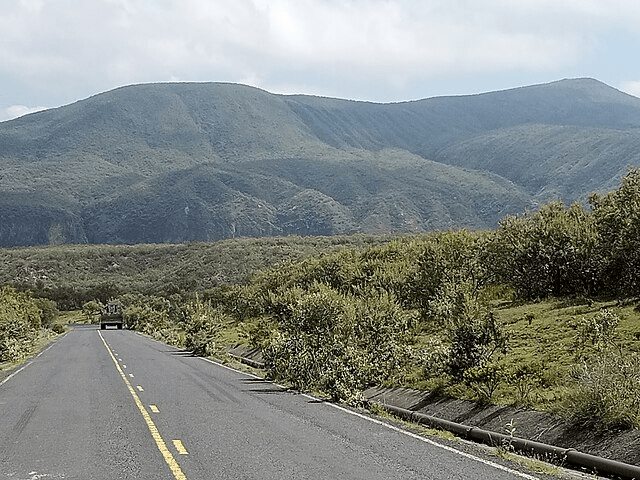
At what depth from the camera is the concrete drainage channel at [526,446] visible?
418 inches

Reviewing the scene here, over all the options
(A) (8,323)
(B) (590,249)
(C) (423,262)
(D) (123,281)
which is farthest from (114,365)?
(D) (123,281)

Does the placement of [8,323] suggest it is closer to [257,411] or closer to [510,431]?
[257,411]

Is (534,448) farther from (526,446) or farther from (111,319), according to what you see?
(111,319)

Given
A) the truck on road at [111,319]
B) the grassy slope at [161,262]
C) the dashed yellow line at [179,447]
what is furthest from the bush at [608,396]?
the truck on road at [111,319]

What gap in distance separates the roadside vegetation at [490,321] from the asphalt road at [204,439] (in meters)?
2.08

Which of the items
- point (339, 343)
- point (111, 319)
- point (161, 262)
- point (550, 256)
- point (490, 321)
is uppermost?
point (550, 256)

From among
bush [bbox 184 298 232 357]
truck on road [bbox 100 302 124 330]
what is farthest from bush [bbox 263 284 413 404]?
truck on road [bbox 100 302 124 330]

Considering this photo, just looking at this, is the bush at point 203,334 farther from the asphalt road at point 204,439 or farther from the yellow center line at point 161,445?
the yellow center line at point 161,445

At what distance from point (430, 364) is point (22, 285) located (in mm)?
128963

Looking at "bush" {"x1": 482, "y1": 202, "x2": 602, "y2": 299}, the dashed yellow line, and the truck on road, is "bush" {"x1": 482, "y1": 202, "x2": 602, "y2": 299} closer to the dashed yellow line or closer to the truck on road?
the dashed yellow line

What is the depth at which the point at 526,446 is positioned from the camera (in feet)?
41.0

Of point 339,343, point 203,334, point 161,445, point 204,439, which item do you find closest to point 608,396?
point 204,439

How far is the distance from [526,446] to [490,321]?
19.8 ft

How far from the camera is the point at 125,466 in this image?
36.8 ft
